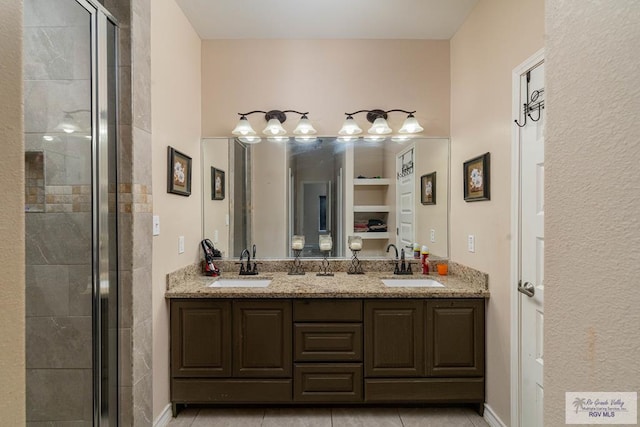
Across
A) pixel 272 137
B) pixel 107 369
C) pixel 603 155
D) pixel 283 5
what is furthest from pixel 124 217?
pixel 603 155

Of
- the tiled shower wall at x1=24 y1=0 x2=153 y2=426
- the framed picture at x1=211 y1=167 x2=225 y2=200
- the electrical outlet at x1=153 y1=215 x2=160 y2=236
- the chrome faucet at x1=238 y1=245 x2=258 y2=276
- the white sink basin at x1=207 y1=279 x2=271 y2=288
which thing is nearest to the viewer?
the tiled shower wall at x1=24 y1=0 x2=153 y2=426

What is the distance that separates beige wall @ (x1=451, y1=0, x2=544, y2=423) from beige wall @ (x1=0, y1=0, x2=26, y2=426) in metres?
2.08

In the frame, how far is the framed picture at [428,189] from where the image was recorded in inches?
108

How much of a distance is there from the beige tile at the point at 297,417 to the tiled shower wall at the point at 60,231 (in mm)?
1051

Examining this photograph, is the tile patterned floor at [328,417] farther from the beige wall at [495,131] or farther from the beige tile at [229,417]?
the beige wall at [495,131]

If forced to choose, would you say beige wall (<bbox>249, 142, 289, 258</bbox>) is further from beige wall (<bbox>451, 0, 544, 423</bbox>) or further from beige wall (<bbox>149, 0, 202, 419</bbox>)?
beige wall (<bbox>451, 0, 544, 423</bbox>)

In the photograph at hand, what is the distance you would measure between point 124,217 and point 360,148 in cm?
192

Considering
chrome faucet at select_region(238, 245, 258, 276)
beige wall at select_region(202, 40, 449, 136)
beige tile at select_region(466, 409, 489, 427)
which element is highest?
beige wall at select_region(202, 40, 449, 136)

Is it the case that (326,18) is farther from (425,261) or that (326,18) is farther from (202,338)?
(202,338)

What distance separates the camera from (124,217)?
172 cm

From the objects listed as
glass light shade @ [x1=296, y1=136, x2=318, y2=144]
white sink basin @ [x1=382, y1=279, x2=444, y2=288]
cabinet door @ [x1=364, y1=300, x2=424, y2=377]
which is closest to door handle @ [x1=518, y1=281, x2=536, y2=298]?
cabinet door @ [x1=364, y1=300, x2=424, y2=377]

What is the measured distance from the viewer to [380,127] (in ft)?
8.79

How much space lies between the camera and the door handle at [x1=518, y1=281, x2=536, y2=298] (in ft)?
5.62

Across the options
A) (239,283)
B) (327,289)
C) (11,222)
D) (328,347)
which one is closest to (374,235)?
(327,289)
